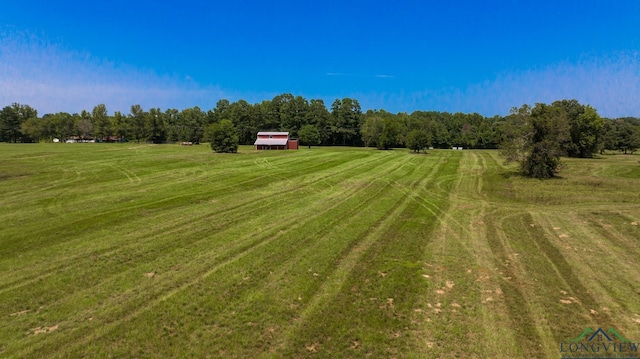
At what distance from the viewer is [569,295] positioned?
7840 millimetres

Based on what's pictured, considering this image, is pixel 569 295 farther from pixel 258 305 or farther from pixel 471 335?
pixel 258 305

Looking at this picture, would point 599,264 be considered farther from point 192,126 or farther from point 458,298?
point 192,126

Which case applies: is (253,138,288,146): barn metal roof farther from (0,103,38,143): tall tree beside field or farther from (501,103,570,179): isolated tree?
(0,103,38,143): tall tree beside field

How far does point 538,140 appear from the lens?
26953 millimetres

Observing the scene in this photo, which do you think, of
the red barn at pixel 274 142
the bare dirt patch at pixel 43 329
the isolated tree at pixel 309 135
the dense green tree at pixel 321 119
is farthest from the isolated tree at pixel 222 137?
the bare dirt patch at pixel 43 329

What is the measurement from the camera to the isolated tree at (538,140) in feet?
84.5

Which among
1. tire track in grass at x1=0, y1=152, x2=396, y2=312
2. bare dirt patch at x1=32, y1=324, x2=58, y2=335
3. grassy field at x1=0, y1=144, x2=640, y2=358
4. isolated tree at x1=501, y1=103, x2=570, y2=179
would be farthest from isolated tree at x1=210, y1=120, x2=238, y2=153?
bare dirt patch at x1=32, y1=324, x2=58, y2=335

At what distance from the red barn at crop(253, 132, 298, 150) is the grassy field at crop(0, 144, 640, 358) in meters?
56.3

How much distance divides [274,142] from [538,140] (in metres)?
55.6

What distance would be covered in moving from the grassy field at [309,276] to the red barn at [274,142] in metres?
56.3

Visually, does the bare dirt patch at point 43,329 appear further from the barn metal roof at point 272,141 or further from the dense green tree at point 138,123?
the dense green tree at point 138,123

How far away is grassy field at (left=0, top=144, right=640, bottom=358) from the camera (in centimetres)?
614

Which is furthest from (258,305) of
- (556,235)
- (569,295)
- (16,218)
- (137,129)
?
(137,129)

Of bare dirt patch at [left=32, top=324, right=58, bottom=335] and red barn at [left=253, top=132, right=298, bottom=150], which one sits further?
red barn at [left=253, top=132, right=298, bottom=150]
